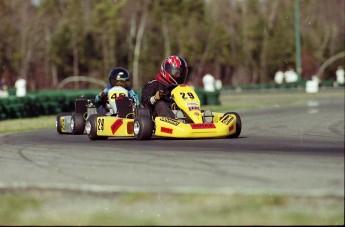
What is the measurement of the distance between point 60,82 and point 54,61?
127 inches

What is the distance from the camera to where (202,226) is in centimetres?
629

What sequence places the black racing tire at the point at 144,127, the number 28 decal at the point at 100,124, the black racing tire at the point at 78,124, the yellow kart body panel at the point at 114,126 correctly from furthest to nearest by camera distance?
the black racing tire at the point at 78,124, the number 28 decal at the point at 100,124, the yellow kart body panel at the point at 114,126, the black racing tire at the point at 144,127

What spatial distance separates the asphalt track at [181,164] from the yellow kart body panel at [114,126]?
0.54ft

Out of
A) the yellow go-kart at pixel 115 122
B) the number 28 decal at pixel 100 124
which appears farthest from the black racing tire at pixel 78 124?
the number 28 decal at pixel 100 124

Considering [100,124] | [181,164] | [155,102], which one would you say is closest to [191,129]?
[155,102]

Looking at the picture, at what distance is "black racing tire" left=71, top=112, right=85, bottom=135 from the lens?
15.5 meters

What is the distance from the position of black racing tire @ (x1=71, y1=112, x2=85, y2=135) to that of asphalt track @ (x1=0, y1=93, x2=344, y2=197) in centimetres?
125

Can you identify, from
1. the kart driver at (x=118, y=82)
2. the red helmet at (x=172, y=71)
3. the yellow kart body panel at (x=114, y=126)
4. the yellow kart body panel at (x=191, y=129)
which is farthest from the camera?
the kart driver at (x=118, y=82)

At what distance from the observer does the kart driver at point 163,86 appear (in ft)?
44.4

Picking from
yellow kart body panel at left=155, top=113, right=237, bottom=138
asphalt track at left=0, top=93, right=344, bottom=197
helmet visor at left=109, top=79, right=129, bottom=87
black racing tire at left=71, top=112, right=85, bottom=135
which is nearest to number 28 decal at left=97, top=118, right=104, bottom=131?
asphalt track at left=0, top=93, right=344, bottom=197

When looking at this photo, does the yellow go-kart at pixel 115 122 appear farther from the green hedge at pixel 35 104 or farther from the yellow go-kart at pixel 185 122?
the green hedge at pixel 35 104

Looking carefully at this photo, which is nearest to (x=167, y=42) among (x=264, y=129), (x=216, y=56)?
(x=216, y=56)

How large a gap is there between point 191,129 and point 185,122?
629 millimetres

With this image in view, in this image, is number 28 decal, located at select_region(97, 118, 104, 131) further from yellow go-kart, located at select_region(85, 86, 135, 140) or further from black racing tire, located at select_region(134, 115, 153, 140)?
black racing tire, located at select_region(134, 115, 153, 140)
